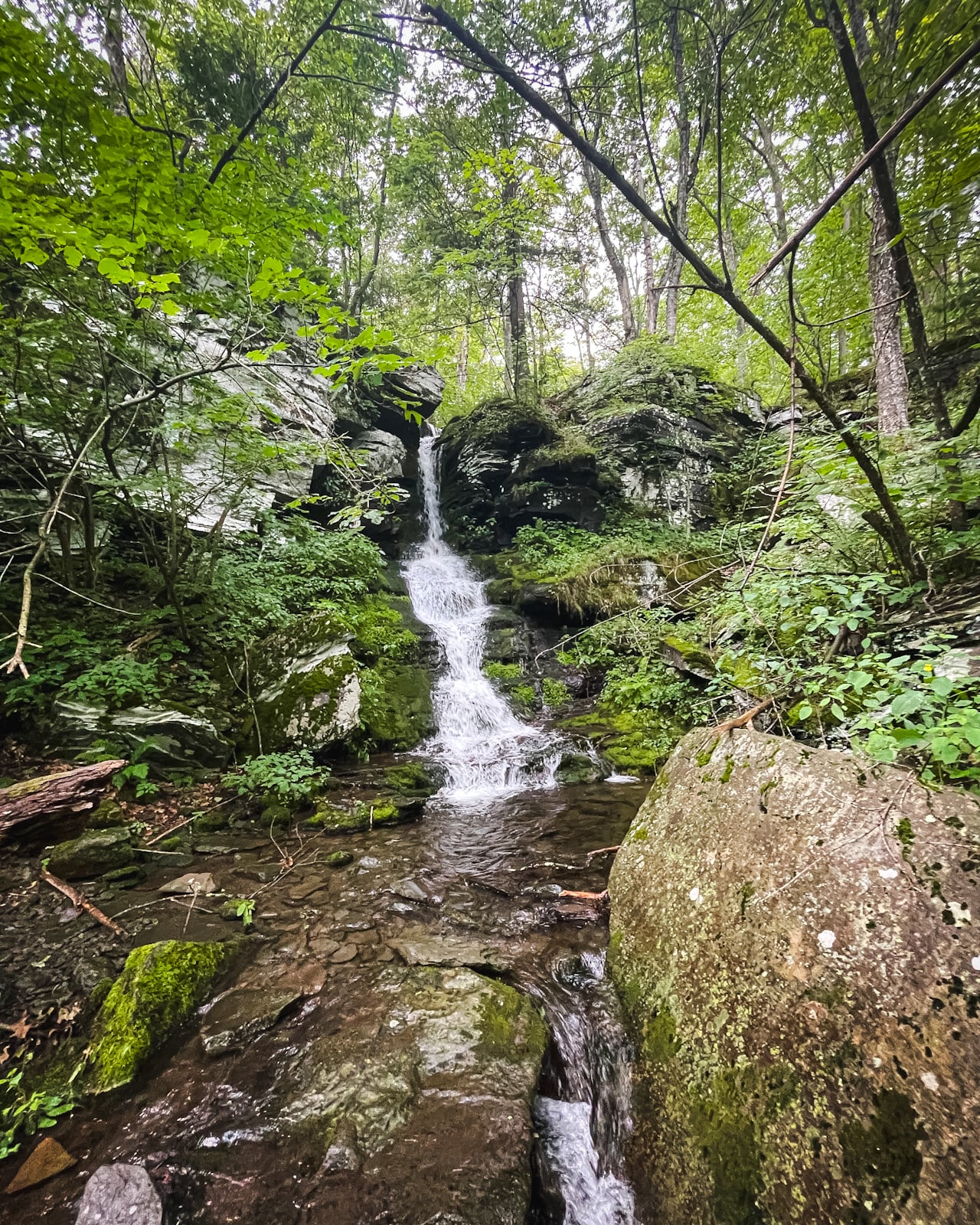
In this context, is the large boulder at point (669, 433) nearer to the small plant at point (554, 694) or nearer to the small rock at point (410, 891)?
the small plant at point (554, 694)

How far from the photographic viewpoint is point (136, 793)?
460 cm

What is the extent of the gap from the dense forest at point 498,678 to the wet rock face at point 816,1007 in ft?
0.05

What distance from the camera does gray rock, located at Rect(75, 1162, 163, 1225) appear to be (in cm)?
173

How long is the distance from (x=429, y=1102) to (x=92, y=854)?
3181 mm

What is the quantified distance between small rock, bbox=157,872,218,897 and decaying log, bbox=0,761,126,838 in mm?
834

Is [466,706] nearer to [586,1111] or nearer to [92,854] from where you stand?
[92,854]

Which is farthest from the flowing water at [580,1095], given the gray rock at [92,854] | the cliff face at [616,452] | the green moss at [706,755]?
the cliff face at [616,452]

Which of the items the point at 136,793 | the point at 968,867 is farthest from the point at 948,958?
the point at 136,793

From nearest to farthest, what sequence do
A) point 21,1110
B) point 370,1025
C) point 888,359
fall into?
1. point 21,1110
2. point 370,1025
3. point 888,359

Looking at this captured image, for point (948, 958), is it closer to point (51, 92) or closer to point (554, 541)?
point (51, 92)

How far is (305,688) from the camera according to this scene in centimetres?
645

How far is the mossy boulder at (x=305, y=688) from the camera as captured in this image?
6.12 meters

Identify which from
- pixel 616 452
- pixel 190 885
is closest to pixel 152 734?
pixel 190 885

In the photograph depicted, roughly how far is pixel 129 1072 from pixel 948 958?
3.38 meters
